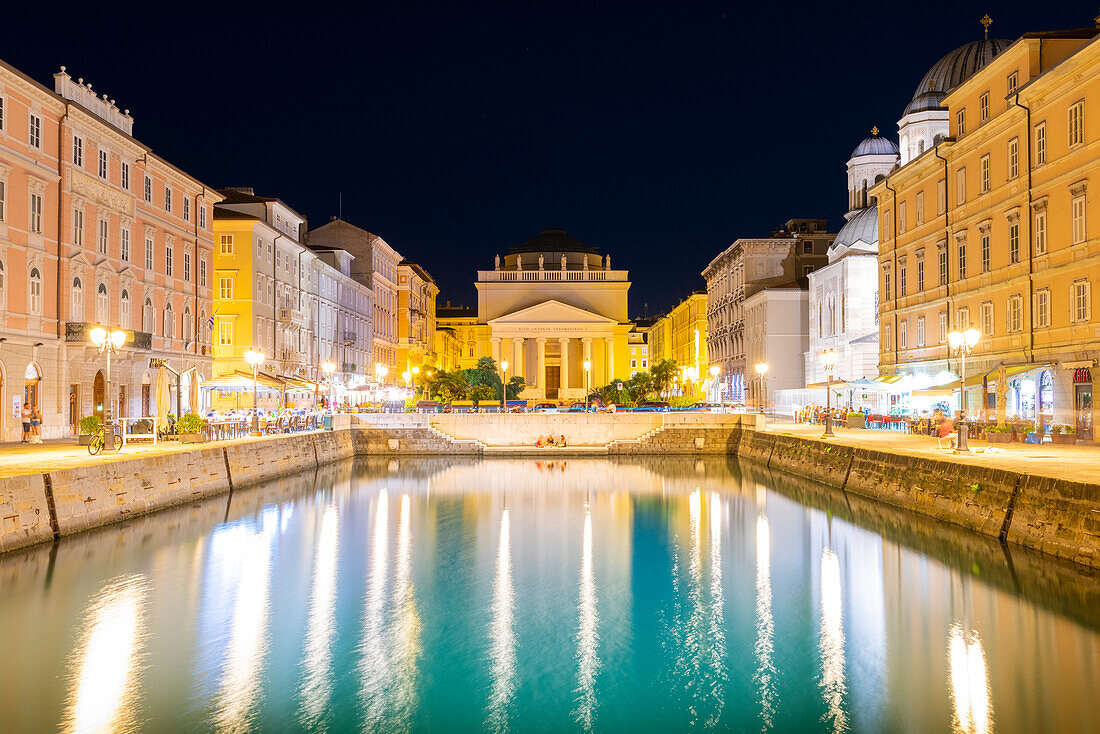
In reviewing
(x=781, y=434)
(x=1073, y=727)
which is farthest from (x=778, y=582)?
(x=781, y=434)

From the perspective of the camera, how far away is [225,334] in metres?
55.9

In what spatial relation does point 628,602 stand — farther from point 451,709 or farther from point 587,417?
point 587,417

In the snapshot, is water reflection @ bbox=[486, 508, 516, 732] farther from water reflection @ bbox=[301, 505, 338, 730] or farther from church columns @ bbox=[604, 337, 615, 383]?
church columns @ bbox=[604, 337, 615, 383]

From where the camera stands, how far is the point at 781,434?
145 feet

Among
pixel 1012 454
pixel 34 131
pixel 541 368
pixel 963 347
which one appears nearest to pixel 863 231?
pixel 963 347

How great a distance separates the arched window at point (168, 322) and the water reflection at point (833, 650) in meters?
36.7

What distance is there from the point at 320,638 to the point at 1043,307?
29616 mm

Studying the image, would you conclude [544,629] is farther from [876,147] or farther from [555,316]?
[555,316]

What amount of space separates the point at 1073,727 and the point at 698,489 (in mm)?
26674

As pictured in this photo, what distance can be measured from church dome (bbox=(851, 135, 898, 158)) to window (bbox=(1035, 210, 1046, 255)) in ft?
155

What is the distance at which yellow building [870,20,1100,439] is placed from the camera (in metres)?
30.2

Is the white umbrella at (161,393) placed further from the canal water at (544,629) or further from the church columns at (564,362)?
the church columns at (564,362)

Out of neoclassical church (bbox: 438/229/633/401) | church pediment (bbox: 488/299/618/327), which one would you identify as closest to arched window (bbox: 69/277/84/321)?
neoclassical church (bbox: 438/229/633/401)

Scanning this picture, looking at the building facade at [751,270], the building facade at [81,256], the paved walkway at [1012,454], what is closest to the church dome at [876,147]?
the building facade at [751,270]
